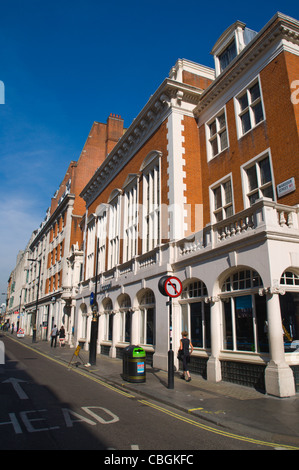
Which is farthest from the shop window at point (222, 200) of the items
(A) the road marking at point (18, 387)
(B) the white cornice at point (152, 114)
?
(A) the road marking at point (18, 387)

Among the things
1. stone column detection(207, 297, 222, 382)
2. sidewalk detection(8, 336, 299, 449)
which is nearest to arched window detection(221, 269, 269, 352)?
stone column detection(207, 297, 222, 382)

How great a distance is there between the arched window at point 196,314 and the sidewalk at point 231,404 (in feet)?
4.63

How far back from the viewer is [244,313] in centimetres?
1048

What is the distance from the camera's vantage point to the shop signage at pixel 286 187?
1102 cm

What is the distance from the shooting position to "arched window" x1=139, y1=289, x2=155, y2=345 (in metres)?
15.9

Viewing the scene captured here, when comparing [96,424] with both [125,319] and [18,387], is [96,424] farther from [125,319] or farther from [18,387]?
[125,319]

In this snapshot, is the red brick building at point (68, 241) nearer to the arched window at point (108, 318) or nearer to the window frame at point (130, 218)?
the arched window at point (108, 318)

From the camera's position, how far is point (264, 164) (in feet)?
41.8

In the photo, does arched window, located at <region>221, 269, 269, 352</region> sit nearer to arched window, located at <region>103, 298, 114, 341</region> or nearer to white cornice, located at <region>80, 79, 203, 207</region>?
white cornice, located at <region>80, 79, 203, 207</region>

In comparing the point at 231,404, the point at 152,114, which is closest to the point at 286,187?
the point at 231,404

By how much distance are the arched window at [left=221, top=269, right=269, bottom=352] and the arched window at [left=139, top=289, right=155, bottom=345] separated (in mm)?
5382
